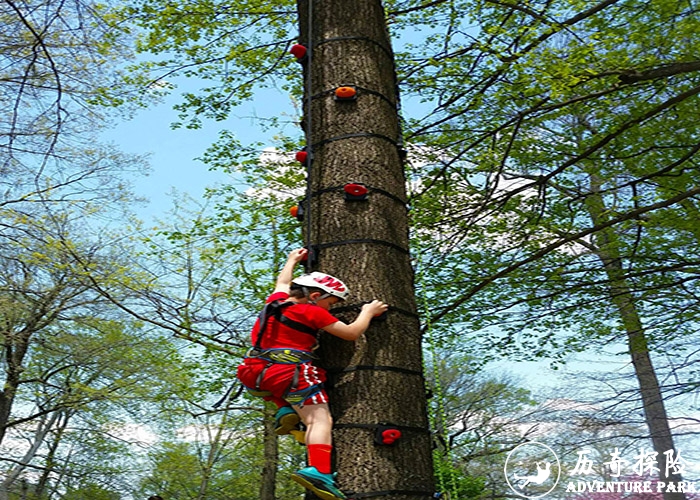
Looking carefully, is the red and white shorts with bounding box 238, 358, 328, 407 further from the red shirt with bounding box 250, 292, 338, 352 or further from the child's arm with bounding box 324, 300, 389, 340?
the child's arm with bounding box 324, 300, 389, 340

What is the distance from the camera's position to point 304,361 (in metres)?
2.59

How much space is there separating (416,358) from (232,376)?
9.41m

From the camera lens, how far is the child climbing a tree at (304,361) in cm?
237

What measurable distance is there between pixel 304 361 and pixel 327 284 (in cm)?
33

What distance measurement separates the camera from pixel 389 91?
10.6 feet

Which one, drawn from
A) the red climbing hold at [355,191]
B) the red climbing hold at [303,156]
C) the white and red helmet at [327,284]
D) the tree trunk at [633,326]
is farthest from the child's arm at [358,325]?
the tree trunk at [633,326]

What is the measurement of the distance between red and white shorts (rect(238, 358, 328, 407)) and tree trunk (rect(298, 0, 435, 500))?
0.07 meters

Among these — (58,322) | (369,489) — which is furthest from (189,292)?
(369,489)

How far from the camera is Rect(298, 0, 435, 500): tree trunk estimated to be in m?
2.40

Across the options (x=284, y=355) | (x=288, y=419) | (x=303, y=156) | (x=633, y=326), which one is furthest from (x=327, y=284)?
(x=633, y=326)

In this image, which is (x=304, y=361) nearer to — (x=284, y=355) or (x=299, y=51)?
(x=284, y=355)

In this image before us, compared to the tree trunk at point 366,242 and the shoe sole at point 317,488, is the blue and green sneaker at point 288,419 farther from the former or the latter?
the shoe sole at point 317,488

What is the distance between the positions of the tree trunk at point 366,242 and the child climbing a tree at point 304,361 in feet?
0.21

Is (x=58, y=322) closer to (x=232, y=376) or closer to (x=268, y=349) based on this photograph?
(x=232, y=376)
